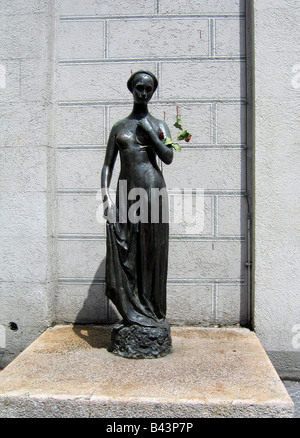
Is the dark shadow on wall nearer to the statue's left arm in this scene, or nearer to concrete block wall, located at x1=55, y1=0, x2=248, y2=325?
concrete block wall, located at x1=55, y1=0, x2=248, y2=325

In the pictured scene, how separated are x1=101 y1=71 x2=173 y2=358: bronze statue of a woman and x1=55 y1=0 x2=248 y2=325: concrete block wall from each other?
0.98 meters

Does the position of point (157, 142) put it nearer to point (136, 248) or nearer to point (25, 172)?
point (136, 248)

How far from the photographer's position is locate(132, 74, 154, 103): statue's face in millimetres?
3455

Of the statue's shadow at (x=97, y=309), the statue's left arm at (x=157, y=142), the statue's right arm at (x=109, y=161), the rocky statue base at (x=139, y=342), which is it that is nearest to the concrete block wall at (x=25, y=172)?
the statue's shadow at (x=97, y=309)

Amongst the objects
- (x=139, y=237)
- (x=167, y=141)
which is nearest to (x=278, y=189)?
(x=167, y=141)

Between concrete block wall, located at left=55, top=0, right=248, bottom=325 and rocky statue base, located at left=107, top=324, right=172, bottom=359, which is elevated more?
concrete block wall, located at left=55, top=0, right=248, bottom=325

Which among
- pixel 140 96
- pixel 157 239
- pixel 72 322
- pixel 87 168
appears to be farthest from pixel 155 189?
pixel 72 322

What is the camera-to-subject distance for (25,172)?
4457mm

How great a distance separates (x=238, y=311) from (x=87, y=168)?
211cm

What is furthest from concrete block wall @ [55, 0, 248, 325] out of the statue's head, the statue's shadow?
the statue's head

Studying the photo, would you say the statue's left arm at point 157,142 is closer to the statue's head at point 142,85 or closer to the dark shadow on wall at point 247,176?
the statue's head at point 142,85

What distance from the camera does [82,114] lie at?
4.59 meters

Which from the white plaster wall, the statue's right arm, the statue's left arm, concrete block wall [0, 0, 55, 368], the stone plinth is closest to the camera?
the stone plinth

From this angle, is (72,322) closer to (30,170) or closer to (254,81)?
(30,170)
